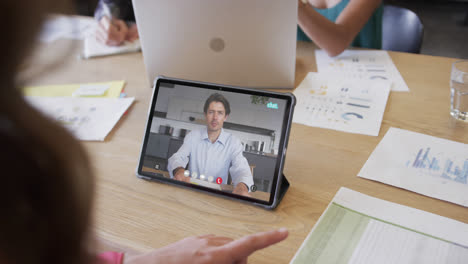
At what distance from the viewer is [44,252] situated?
30cm

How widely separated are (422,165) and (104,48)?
1.29 metres

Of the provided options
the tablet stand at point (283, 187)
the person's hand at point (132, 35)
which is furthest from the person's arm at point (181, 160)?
the person's hand at point (132, 35)

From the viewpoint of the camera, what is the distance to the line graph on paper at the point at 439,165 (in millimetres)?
847

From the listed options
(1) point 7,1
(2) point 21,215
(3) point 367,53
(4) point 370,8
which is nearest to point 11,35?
(1) point 7,1

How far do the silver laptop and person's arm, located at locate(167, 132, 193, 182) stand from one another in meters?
0.45

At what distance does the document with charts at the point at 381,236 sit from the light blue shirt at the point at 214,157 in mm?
184

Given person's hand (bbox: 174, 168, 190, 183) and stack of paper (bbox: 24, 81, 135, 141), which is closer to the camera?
person's hand (bbox: 174, 168, 190, 183)

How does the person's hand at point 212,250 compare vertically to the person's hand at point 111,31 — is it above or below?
below

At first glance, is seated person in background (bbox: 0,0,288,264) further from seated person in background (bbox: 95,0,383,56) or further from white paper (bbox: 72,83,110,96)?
seated person in background (bbox: 95,0,383,56)

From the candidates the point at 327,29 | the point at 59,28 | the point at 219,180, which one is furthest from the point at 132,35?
the point at 59,28

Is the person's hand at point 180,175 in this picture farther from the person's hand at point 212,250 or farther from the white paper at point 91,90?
the white paper at point 91,90

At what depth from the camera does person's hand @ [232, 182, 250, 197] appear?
31.5 inches

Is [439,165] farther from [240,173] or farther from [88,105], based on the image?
[88,105]

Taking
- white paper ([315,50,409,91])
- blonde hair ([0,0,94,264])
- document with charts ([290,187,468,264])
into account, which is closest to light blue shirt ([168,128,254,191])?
document with charts ([290,187,468,264])
